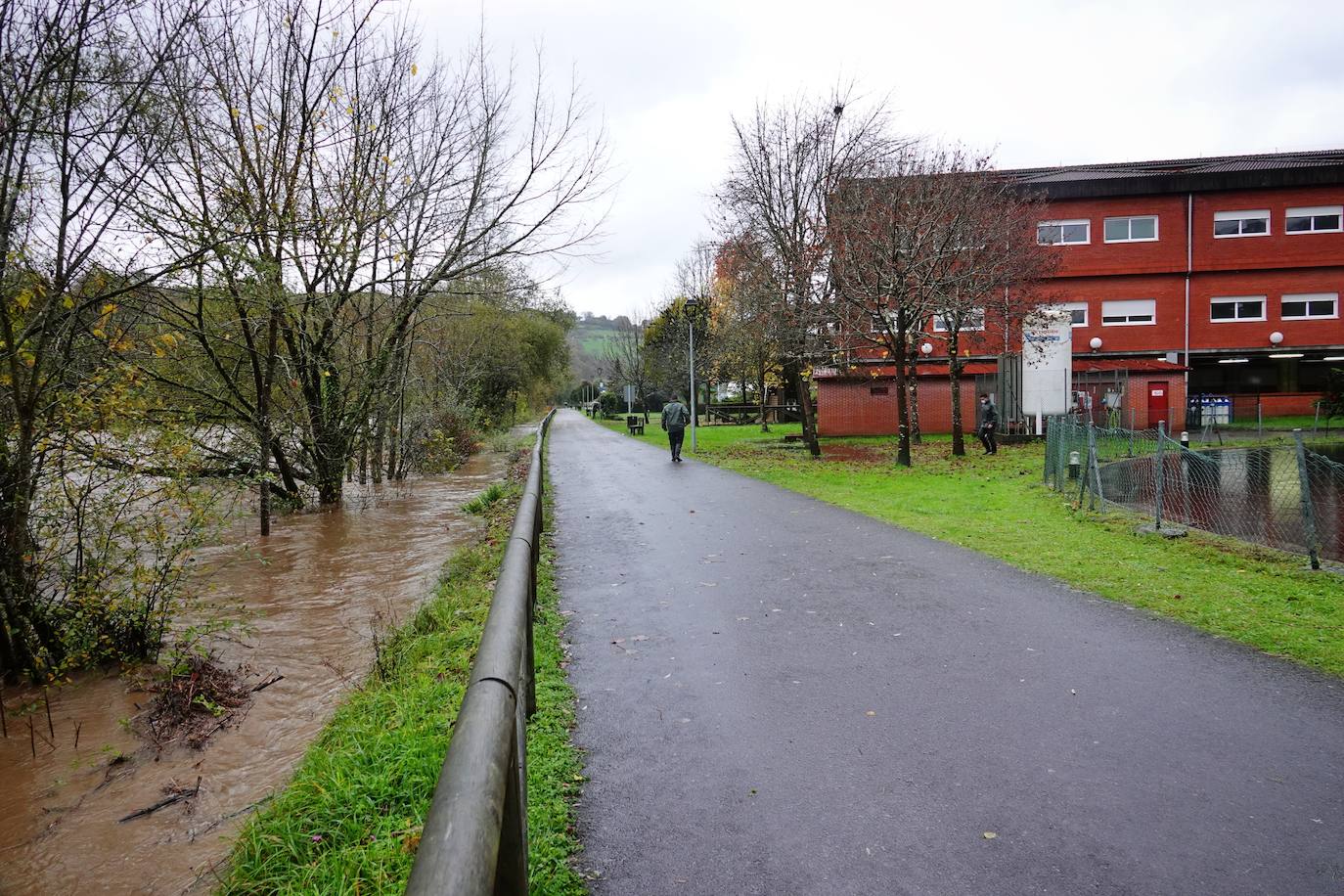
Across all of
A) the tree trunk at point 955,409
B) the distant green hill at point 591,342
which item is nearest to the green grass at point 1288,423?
the tree trunk at point 955,409

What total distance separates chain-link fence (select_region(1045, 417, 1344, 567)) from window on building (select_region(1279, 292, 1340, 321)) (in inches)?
928

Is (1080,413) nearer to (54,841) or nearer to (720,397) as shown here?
(54,841)

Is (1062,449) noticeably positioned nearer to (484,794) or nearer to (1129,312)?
(484,794)

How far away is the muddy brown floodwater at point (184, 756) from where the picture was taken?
3.84 metres

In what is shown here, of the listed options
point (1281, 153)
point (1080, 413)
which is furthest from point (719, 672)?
point (1281, 153)

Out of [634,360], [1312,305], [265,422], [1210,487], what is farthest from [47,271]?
[634,360]

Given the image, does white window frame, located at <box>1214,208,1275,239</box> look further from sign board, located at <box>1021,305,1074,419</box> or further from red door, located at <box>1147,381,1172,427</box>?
sign board, located at <box>1021,305,1074,419</box>

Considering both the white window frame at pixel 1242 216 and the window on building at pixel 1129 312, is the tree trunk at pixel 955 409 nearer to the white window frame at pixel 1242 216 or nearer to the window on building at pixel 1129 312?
the window on building at pixel 1129 312

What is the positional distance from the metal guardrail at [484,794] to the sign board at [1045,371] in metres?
26.7

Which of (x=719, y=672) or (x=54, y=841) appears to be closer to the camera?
(x=54, y=841)

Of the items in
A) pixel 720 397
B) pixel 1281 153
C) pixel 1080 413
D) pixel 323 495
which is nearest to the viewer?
pixel 323 495

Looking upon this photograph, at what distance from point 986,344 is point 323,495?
81.6 ft

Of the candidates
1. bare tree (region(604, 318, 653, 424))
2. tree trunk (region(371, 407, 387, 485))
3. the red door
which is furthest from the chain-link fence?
bare tree (region(604, 318, 653, 424))

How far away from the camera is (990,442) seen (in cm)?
2322
